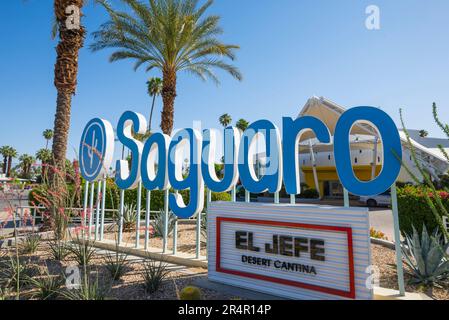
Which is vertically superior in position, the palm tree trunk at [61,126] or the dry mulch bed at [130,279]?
the palm tree trunk at [61,126]

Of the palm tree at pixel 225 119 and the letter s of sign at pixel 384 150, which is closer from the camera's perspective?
the letter s of sign at pixel 384 150

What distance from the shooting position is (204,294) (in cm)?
427

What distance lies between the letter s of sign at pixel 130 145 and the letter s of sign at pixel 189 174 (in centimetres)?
125

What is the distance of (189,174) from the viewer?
6.00 m

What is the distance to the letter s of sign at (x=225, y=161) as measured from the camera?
5.48 metres

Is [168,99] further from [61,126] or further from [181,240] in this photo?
[181,240]

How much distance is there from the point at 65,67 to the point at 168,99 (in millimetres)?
5396

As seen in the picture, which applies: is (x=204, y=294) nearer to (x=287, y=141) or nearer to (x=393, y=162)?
(x=287, y=141)

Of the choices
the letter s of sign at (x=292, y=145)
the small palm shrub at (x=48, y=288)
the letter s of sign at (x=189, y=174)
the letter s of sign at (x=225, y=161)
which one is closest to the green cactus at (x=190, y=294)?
the small palm shrub at (x=48, y=288)

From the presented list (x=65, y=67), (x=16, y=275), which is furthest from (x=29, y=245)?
(x=65, y=67)

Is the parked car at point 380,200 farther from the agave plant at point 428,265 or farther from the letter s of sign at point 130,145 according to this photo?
the letter s of sign at point 130,145

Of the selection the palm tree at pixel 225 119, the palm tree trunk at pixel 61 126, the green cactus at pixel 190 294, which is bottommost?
the green cactus at pixel 190 294

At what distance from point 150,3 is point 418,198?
13.2 metres
